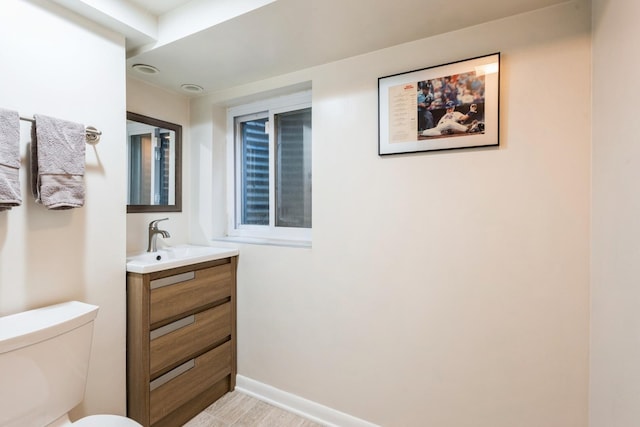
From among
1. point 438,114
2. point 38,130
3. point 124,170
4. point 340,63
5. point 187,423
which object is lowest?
point 187,423

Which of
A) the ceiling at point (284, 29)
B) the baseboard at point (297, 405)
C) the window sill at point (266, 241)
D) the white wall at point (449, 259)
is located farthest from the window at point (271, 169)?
the baseboard at point (297, 405)

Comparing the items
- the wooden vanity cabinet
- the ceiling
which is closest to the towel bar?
the ceiling

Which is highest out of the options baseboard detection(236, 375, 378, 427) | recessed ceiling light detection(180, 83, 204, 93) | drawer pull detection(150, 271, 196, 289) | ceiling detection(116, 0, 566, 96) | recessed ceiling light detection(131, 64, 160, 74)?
recessed ceiling light detection(180, 83, 204, 93)

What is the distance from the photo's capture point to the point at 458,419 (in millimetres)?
1486

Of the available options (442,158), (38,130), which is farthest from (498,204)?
(38,130)

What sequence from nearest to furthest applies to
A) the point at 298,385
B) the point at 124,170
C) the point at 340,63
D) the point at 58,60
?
the point at 58,60 → the point at 124,170 → the point at 340,63 → the point at 298,385

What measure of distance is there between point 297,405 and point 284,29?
214 cm

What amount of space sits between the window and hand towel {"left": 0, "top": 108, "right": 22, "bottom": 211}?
1318 millimetres

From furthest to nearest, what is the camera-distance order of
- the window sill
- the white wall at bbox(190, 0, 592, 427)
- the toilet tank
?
the window sill, the white wall at bbox(190, 0, 592, 427), the toilet tank

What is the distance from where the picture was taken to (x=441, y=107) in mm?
1472

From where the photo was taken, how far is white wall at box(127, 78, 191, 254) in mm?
2035

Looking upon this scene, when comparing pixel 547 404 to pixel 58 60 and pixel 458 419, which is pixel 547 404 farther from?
pixel 58 60

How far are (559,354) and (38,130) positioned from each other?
2.35 meters

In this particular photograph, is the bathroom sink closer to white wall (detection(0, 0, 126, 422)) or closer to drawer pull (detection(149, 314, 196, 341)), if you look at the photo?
white wall (detection(0, 0, 126, 422))
